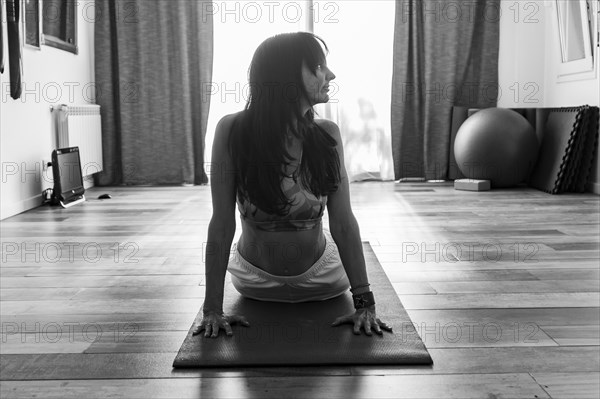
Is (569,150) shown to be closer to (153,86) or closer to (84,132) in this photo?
(153,86)

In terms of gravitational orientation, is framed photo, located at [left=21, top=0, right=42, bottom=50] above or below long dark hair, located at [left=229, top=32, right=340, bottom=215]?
above

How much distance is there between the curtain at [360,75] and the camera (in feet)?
21.2

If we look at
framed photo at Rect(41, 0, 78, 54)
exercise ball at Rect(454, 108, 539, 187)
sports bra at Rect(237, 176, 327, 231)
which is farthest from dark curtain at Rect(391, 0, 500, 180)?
sports bra at Rect(237, 176, 327, 231)

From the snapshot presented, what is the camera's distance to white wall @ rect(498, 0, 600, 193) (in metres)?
6.46

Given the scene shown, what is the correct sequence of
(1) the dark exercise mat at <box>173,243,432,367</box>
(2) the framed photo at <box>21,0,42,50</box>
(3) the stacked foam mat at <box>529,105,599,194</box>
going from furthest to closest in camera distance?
(3) the stacked foam mat at <box>529,105,599,194</box>, (2) the framed photo at <box>21,0,42,50</box>, (1) the dark exercise mat at <box>173,243,432,367</box>

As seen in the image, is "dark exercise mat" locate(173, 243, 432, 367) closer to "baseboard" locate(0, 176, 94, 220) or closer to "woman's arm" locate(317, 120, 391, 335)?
"woman's arm" locate(317, 120, 391, 335)

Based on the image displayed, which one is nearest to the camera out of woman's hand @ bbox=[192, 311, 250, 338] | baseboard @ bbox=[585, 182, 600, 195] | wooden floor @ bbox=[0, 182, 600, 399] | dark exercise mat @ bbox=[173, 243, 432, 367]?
wooden floor @ bbox=[0, 182, 600, 399]

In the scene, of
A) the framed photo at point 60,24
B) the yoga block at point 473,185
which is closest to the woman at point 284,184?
the framed photo at point 60,24

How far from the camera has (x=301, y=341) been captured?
2148mm

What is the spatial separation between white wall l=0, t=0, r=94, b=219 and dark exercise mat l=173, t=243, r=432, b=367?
9.22 ft

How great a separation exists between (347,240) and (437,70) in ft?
14.7

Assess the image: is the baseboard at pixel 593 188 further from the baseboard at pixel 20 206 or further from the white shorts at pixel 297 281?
the baseboard at pixel 20 206

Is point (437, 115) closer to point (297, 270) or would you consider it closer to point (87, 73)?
point (87, 73)

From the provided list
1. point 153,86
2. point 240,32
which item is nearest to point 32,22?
point 153,86
